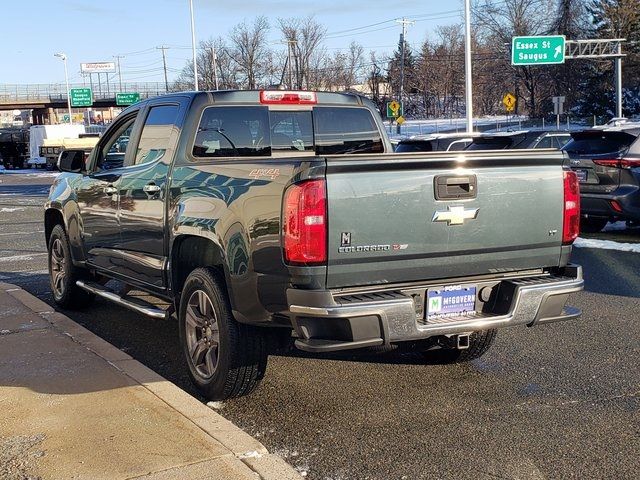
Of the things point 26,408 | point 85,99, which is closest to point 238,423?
point 26,408

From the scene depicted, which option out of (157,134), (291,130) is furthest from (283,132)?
(157,134)

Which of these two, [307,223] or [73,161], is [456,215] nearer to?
[307,223]

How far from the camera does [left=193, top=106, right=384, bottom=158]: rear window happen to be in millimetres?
5566

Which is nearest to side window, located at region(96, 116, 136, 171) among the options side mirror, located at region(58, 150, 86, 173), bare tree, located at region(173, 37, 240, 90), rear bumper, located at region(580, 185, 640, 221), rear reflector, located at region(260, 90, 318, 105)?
side mirror, located at region(58, 150, 86, 173)

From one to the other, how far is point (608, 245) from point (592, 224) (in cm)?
183

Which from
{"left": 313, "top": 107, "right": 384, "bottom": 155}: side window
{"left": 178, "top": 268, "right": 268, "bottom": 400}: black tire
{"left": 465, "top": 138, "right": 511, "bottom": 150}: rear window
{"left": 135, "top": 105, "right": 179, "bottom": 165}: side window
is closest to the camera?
{"left": 178, "top": 268, "right": 268, "bottom": 400}: black tire

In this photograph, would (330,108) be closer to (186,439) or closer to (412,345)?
(412,345)

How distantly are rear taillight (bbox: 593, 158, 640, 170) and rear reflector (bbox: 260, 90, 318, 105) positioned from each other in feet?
22.9

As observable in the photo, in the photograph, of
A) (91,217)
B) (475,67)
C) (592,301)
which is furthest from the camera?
(475,67)

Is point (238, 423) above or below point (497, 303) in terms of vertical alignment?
below

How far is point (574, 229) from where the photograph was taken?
4.95m

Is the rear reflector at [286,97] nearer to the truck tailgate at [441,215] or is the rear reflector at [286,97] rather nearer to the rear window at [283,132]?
the rear window at [283,132]

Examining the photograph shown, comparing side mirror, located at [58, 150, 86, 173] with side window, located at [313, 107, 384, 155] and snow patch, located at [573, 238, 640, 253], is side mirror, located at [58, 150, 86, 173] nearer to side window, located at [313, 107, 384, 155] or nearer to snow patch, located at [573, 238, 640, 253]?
side window, located at [313, 107, 384, 155]

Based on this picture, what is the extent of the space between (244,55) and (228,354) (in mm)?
78118
